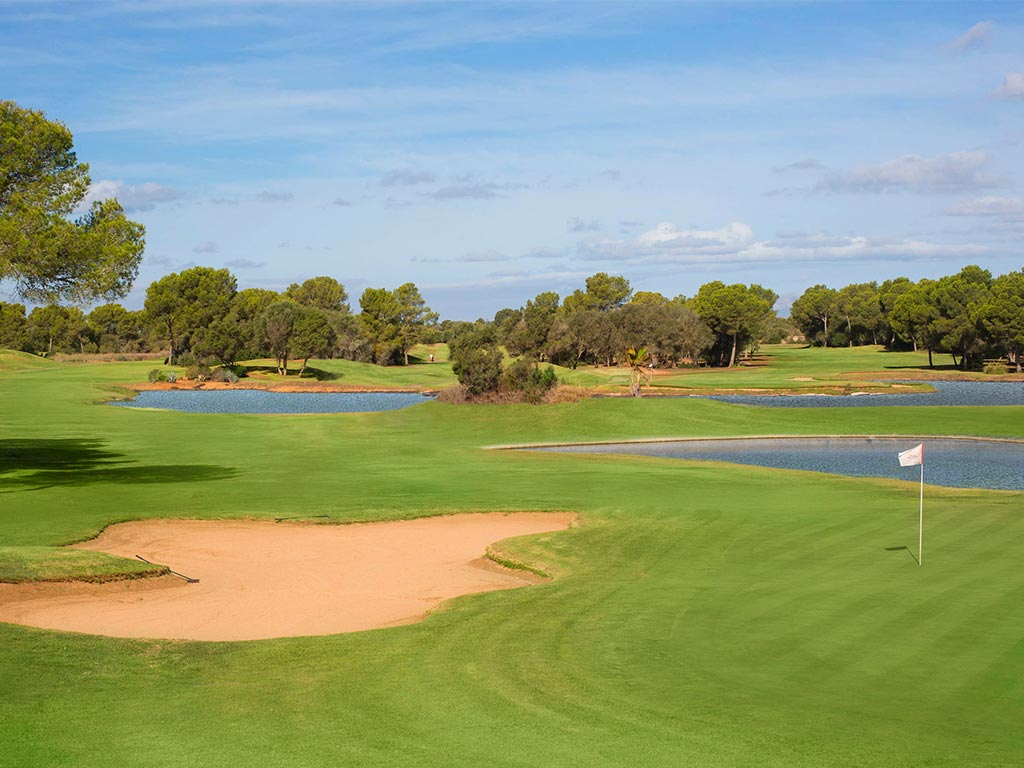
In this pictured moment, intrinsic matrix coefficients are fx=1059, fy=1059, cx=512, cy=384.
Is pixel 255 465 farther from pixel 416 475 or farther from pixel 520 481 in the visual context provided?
pixel 520 481

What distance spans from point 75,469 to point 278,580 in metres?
17.0

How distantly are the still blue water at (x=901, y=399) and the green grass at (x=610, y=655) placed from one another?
149ft

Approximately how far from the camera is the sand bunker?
15398 millimetres

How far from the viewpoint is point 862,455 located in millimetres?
42500

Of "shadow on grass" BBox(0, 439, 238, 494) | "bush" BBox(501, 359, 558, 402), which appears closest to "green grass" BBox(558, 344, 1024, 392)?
"bush" BBox(501, 359, 558, 402)

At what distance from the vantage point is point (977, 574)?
16219 mm

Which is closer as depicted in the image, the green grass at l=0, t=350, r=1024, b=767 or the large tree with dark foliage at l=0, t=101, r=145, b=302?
the green grass at l=0, t=350, r=1024, b=767

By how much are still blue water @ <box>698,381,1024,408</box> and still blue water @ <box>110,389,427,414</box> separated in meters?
26.0

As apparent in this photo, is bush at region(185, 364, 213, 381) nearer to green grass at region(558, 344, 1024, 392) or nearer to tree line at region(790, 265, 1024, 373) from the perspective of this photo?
green grass at region(558, 344, 1024, 392)

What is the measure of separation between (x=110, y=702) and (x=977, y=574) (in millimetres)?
12512

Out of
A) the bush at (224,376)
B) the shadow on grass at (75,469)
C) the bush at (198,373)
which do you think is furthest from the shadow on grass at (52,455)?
the bush at (198,373)

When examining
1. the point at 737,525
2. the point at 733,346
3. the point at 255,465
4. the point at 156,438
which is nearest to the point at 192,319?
the point at 733,346

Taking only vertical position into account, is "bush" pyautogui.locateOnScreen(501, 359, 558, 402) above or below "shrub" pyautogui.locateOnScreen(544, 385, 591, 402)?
above

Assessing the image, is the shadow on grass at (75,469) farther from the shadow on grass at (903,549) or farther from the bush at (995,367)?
the bush at (995,367)
